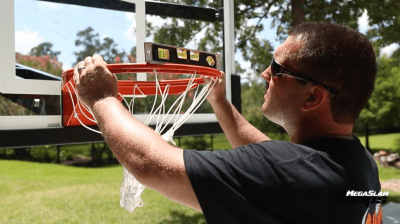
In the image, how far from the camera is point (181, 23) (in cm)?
316

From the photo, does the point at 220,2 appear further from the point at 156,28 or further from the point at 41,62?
the point at 41,62

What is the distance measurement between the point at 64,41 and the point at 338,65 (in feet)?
6.52

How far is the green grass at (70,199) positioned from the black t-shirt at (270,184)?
223 inches

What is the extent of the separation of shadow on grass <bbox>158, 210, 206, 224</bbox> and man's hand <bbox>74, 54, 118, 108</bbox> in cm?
560

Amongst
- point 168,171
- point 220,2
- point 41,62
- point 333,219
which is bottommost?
point 333,219

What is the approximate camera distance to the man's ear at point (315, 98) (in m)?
0.98

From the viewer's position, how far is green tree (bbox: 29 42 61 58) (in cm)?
216

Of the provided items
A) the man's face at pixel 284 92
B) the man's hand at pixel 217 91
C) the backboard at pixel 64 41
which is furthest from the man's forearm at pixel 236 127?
the backboard at pixel 64 41

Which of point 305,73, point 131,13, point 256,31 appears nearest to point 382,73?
point 256,31

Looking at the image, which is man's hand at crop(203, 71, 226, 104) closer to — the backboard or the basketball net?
the basketball net

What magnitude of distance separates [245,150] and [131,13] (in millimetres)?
1782

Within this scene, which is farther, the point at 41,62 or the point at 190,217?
the point at 190,217

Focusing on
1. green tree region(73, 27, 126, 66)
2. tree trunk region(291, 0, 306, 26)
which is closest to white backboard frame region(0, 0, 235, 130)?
green tree region(73, 27, 126, 66)

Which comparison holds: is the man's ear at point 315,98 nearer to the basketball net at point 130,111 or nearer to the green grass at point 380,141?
the basketball net at point 130,111
